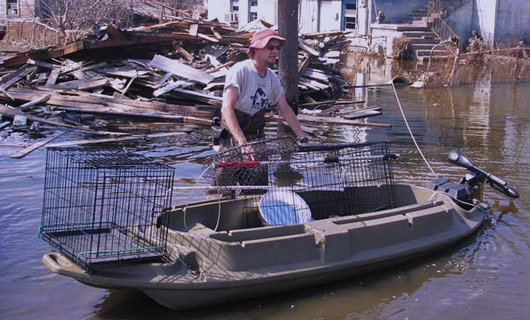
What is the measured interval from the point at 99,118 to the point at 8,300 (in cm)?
885

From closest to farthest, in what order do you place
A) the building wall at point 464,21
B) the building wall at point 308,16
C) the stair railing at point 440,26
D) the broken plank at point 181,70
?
the broken plank at point 181,70, the stair railing at point 440,26, the building wall at point 464,21, the building wall at point 308,16

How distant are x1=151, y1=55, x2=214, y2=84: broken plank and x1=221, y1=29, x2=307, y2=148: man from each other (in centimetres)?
849

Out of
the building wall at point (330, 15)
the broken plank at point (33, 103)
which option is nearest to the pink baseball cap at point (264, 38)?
the broken plank at point (33, 103)

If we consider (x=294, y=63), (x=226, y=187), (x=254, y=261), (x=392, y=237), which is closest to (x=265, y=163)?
(x=226, y=187)

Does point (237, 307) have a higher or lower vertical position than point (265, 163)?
lower

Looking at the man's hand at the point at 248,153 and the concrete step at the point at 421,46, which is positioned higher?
the concrete step at the point at 421,46

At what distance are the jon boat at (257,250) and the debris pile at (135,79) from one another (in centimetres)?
676

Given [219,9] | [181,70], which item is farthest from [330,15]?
[181,70]

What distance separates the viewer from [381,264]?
6098 mm

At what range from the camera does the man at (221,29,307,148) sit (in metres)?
6.46

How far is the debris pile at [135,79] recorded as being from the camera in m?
13.8

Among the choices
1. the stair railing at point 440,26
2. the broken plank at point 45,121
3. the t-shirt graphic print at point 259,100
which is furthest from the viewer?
the stair railing at point 440,26

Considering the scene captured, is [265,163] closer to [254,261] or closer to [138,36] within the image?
[254,261]

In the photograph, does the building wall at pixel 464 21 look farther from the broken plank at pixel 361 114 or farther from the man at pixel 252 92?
the man at pixel 252 92
